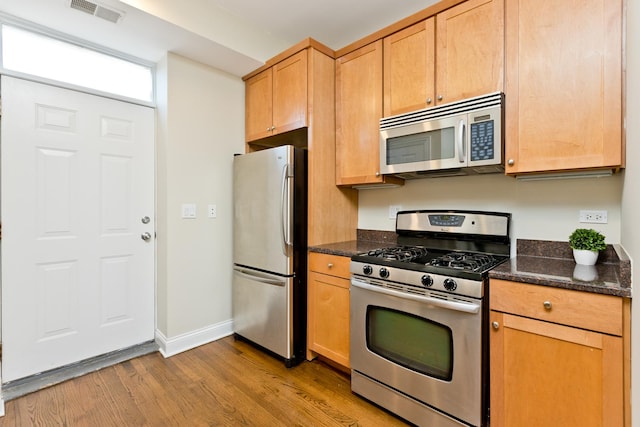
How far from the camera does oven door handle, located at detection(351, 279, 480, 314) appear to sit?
1.45m

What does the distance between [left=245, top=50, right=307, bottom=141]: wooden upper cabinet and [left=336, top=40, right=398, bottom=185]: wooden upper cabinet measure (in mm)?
313

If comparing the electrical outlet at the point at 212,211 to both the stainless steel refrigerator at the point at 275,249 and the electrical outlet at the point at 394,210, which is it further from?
the electrical outlet at the point at 394,210

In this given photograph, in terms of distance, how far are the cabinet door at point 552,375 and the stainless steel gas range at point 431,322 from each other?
0.26ft

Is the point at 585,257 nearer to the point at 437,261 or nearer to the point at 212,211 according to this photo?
the point at 437,261

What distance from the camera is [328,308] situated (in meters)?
2.22

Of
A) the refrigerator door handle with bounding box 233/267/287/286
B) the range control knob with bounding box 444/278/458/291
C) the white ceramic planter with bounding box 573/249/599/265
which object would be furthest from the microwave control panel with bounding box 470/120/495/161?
the refrigerator door handle with bounding box 233/267/287/286

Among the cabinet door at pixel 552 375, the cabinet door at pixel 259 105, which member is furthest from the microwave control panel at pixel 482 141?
the cabinet door at pixel 259 105

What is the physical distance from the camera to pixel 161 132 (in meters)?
2.56

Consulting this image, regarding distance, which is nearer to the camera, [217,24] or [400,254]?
[400,254]

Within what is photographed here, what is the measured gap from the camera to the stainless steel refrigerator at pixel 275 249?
2.29 meters

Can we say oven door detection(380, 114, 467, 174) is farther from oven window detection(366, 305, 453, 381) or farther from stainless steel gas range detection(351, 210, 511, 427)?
oven window detection(366, 305, 453, 381)

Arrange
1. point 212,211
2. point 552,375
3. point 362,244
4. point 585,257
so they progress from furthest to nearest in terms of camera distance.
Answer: point 212,211
point 362,244
point 585,257
point 552,375

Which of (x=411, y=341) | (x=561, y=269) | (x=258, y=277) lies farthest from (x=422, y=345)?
(x=258, y=277)

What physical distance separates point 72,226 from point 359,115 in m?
2.31
